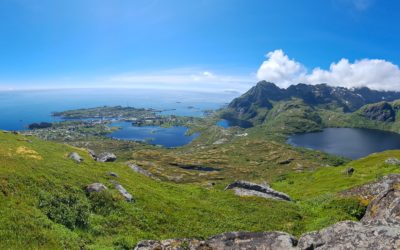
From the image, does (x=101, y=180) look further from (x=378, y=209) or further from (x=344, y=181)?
(x=344, y=181)

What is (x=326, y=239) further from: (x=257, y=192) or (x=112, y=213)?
(x=257, y=192)

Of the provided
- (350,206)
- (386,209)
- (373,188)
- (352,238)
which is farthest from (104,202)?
(373,188)

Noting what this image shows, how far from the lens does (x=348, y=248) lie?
A: 680 inches

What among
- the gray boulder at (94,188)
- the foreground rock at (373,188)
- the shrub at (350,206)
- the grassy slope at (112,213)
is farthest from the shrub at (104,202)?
the foreground rock at (373,188)

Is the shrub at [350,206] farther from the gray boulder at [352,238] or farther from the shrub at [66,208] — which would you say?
the shrub at [66,208]

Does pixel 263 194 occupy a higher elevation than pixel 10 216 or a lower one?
lower

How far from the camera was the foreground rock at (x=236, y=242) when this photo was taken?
2014 centimetres

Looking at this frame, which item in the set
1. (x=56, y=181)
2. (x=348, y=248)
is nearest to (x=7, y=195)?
(x=56, y=181)

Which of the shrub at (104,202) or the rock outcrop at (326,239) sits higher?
the rock outcrop at (326,239)

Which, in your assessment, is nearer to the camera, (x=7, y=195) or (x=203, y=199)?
(x=7, y=195)

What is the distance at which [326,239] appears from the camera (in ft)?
62.6

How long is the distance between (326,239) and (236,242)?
5893mm

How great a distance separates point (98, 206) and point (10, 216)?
8435mm

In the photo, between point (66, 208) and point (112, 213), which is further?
point (112, 213)
